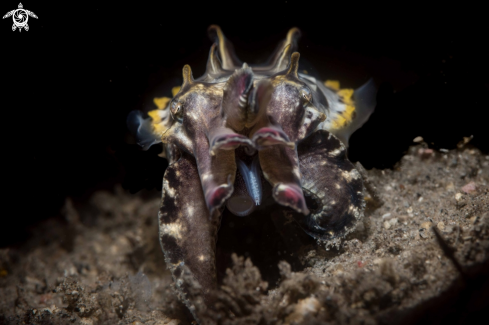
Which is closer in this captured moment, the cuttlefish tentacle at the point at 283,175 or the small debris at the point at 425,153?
the cuttlefish tentacle at the point at 283,175

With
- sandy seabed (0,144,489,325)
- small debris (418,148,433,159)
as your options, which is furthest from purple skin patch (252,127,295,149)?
small debris (418,148,433,159)

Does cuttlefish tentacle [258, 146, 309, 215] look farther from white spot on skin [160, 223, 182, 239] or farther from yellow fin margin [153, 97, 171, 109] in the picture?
yellow fin margin [153, 97, 171, 109]

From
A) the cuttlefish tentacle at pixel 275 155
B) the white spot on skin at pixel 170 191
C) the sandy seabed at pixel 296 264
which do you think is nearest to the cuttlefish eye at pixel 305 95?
the cuttlefish tentacle at pixel 275 155

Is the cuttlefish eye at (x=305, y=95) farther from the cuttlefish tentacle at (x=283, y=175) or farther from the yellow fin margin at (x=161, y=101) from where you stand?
the yellow fin margin at (x=161, y=101)

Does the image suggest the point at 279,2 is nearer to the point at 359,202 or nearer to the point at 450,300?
the point at 359,202

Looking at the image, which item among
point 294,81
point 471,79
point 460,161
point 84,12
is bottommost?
point 460,161

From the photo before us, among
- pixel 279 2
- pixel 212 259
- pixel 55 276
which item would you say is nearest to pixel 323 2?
pixel 279 2
